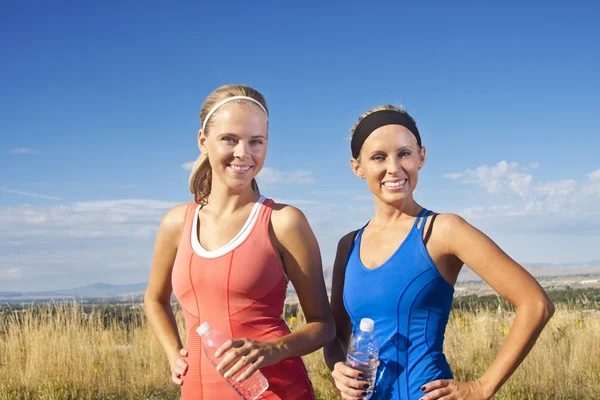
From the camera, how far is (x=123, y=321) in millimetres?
9836

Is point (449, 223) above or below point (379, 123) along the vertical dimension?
below

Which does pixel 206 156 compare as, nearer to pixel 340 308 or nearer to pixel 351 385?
pixel 340 308

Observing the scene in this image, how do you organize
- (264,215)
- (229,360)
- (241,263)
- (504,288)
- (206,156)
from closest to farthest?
1. (229,360)
2. (504,288)
3. (241,263)
4. (264,215)
5. (206,156)

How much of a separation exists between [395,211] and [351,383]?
0.72 metres

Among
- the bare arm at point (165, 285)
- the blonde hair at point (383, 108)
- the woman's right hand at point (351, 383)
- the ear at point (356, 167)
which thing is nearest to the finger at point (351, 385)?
the woman's right hand at point (351, 383)

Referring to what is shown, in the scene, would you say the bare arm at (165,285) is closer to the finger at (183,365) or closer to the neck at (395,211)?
the finger at (183,365)

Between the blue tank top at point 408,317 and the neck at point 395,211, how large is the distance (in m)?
0.17

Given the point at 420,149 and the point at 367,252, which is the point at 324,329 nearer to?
the point at 367,252

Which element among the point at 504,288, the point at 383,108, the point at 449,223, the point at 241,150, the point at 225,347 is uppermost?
the point at 383,108

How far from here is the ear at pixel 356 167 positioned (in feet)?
8.76

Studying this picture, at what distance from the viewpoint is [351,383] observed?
7.19 ft

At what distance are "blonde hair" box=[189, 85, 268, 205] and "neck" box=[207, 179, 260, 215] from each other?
0.11 metres

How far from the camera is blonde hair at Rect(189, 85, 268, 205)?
8.55 feet

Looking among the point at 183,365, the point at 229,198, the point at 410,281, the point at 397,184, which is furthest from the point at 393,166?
the point at 183,365
